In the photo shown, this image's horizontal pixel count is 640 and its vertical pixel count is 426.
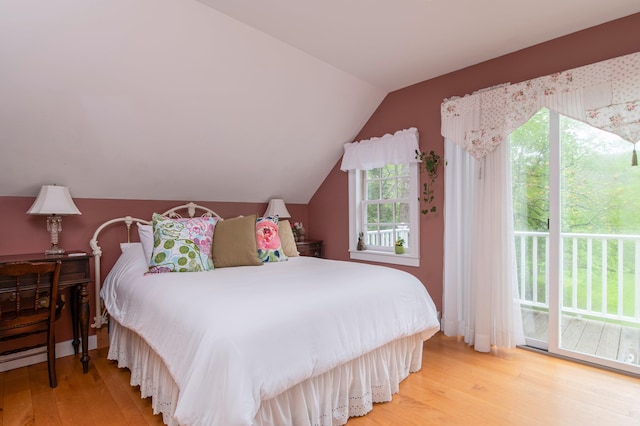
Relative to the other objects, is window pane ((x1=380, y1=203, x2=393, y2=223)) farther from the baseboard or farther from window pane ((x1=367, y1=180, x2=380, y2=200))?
the baseboard

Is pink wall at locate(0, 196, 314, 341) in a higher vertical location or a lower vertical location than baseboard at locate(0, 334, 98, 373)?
higher

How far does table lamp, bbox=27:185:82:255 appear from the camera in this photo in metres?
2.46

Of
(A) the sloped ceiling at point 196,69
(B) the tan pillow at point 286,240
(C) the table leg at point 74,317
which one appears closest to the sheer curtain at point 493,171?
(A) the sloped ceiling at point 196,69

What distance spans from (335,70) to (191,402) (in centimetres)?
280

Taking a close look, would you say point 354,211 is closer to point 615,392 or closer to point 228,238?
point 228,238

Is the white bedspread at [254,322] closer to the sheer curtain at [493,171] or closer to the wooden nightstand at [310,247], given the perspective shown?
the sheer curtain at [493,171]

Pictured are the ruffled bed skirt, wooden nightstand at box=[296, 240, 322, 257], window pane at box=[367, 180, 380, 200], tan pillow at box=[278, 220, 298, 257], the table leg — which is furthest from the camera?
wooden nightstand at box=[296, 240, 322, 257]

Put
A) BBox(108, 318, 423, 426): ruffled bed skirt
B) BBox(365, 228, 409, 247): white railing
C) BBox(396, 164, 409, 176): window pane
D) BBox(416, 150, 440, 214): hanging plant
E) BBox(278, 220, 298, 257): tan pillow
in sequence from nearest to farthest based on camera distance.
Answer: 1. BBox(108, 318, 423, 426): ruffled bed skirt
2. BBox(416, 150, 440, 214): hanging plant
3. BBox(278, 220, 298, 257): tan pillow
4. BBox(396, 164, 409, 176): window pane
5. BBox(365, 228, 409, 247): white railing

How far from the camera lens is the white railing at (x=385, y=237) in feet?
12.3

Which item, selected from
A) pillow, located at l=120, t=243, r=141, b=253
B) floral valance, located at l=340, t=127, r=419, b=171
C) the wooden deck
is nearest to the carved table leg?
pillow, located at l=120, t=243, r=141, b=253

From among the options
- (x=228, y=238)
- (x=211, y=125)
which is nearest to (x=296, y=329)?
(x=228, y=238)

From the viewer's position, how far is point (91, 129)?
247 centimetres

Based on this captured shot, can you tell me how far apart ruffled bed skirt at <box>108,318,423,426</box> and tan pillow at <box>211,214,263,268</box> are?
81 cm

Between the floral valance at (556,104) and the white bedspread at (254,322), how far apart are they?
1.46 metres
